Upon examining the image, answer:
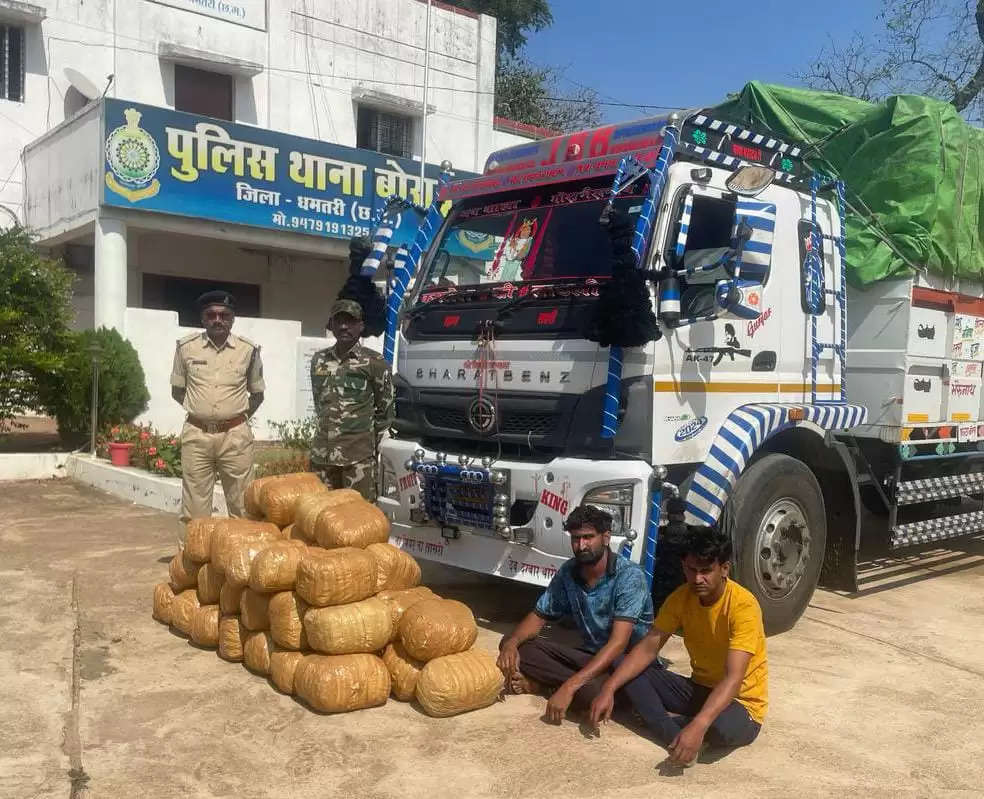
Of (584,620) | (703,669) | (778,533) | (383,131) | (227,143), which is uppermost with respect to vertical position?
(383,131)

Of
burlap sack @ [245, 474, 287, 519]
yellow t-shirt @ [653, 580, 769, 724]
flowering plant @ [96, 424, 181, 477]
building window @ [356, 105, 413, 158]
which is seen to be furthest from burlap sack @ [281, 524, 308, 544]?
building window @ [356, 105, 413, 158]

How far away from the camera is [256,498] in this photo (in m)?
5.02

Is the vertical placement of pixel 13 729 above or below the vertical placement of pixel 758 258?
below

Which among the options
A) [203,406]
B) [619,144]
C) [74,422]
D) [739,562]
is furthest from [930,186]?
[74,422]

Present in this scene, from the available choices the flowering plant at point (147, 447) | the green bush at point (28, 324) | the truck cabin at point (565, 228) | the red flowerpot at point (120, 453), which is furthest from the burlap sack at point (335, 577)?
the green bush at point (28, 324)

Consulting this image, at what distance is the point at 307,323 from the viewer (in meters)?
16.6

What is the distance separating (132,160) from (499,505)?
9200 millimetres

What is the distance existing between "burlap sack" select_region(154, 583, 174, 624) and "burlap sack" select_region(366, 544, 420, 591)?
4.56ft

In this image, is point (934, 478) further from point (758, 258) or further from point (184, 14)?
point (184, 14)

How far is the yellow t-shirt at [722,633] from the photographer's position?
11.8 feet

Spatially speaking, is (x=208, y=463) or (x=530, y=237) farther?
(x=208, y=463)

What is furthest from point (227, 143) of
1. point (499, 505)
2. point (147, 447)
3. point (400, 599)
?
point (400, 599)

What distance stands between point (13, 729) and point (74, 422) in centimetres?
765

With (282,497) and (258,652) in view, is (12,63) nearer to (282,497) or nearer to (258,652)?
(282,497)
